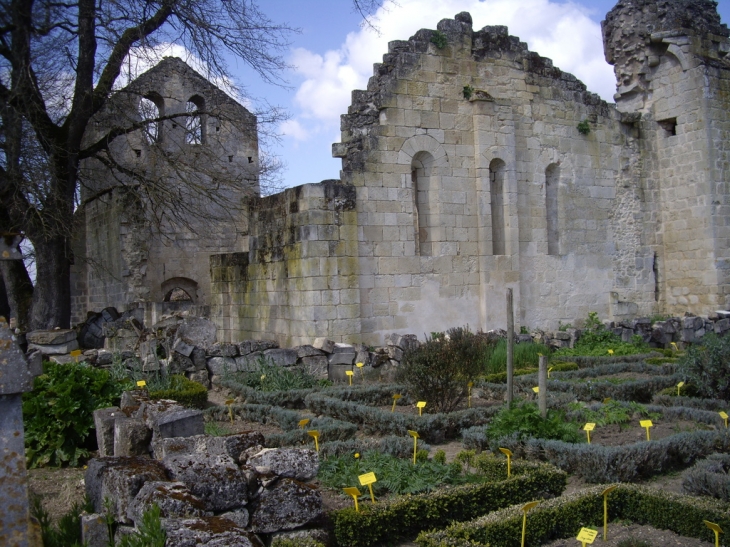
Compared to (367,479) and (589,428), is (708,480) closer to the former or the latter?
(589,428)

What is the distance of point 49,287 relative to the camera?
13.0 metres

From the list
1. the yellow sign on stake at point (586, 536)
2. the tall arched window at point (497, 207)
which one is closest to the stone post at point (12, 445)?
the yellow sign on stake at point (586, 536)

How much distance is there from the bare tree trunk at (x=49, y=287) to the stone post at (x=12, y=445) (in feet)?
33.6

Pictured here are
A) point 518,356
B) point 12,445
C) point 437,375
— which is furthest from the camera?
point 518,356

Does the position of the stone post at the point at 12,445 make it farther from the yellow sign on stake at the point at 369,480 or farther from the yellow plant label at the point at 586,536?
the yellow plant label at the point at 586,536

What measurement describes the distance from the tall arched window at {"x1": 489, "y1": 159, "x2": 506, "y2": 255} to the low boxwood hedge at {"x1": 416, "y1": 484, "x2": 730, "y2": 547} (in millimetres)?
8547

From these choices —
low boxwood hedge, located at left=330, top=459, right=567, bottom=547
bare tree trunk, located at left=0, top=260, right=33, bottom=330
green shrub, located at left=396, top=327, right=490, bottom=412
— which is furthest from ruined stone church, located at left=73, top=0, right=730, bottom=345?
low boxwood hedge, located at left=330, top=459, right=567, bottom=547

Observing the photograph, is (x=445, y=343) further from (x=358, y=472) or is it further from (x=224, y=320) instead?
(x=224, y=320)

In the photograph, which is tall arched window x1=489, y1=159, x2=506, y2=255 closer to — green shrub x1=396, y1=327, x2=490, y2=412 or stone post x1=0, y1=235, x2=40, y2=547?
green shrub x1=396, y1=327, x2=490, y2=412

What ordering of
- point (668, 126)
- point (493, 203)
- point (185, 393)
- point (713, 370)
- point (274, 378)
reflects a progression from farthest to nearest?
point (668, 126), point (493, 203), point (274, 378), point (185, 393), point (713, 370)

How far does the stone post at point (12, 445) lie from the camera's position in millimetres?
3363

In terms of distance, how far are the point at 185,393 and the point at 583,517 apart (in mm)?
5288

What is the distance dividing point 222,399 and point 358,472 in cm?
461

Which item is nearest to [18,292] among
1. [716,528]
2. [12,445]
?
[12,445]
